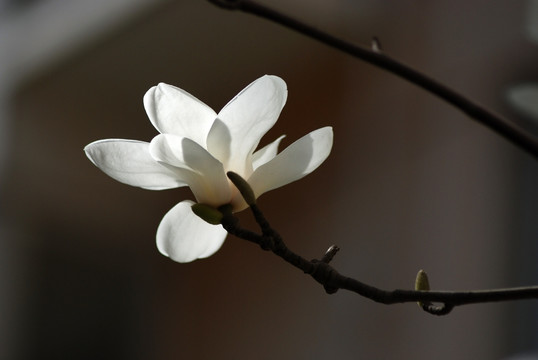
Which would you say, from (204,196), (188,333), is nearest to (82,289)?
(188,333)

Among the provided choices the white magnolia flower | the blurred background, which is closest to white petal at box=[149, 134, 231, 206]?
the white magnolia flower

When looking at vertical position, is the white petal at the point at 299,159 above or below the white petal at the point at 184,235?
above

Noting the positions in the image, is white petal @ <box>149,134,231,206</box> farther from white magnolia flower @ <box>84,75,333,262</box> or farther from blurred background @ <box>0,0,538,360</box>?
blurred background @ <box>0,0,538,360</box>

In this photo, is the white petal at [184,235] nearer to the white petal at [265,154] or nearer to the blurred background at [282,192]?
the white petal at [265,154]

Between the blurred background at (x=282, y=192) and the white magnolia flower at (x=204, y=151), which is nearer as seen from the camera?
the white magnolia flower at (x=204, y=151)

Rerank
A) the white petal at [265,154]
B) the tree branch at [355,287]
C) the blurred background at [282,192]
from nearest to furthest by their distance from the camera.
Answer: the tree branch at [355,287] < the white petal at [265,154] < the blurred background at [282,192]

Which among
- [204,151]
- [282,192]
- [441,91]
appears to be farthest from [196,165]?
[282,192]

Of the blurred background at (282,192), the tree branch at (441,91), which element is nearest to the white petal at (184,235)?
the tree branch at (441,91)

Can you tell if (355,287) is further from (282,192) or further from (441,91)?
(282,192)
